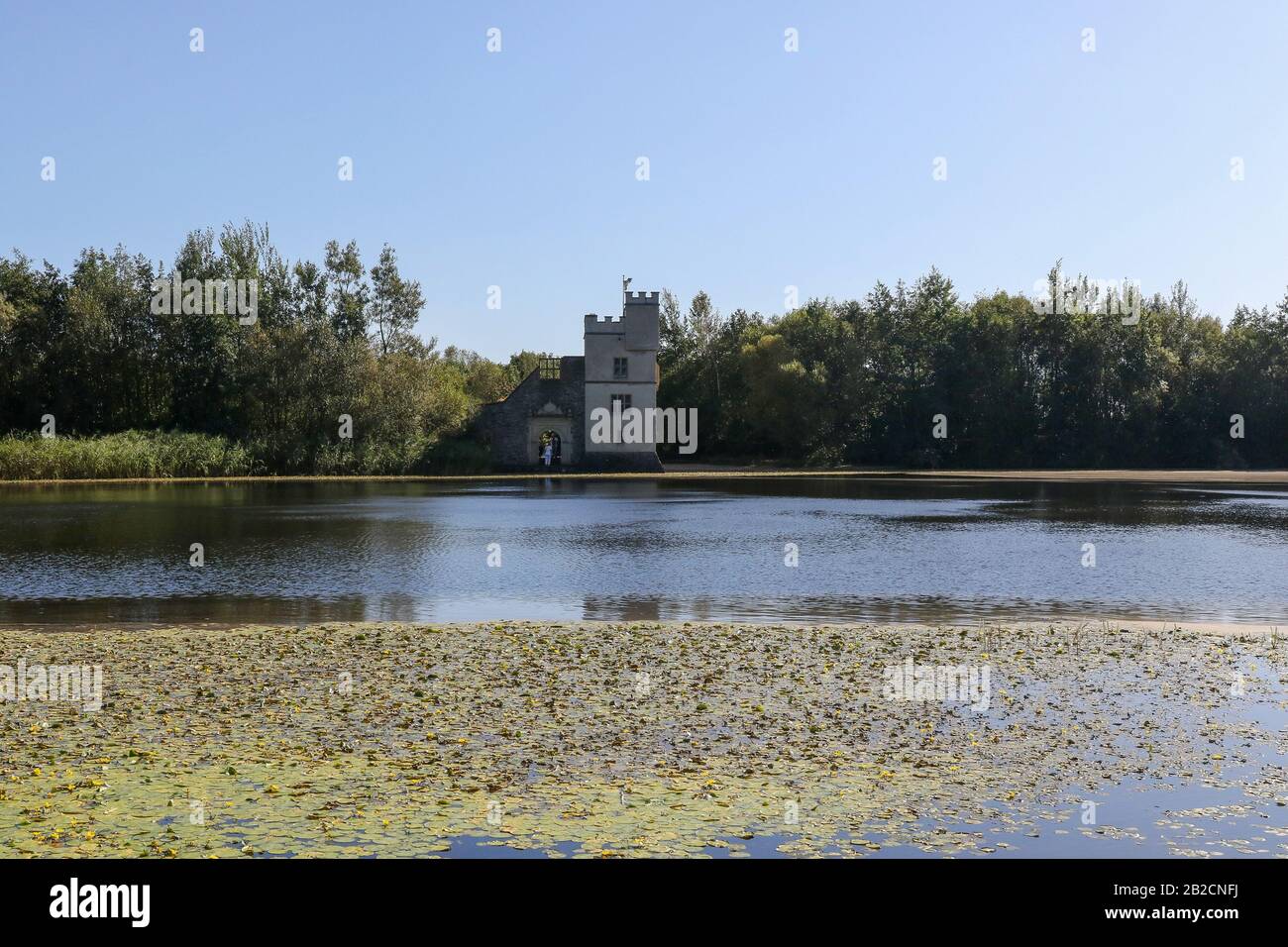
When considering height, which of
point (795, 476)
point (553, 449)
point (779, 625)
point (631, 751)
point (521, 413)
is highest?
point (521, 413)

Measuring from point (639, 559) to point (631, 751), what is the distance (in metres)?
17.2

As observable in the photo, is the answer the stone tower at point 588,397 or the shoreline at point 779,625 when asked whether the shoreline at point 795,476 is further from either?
the shoreline at point 779,625

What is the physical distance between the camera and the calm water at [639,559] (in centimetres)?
1847

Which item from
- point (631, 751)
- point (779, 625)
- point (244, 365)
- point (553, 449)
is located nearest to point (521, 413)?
point (553, 449)

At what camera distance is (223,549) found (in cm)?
2717

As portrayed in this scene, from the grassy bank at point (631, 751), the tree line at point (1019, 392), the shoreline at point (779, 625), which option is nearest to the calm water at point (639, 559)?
the shoreline at point (779, 625)

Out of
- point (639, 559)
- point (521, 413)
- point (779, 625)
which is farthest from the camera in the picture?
point (521, 413)

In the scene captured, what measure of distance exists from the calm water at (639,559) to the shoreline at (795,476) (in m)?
16.3

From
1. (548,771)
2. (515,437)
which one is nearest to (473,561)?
(548,771)

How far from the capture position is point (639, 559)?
26.3 m

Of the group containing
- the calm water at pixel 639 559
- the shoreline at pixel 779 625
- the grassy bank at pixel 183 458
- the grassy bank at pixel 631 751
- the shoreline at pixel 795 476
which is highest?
the grassy bank at pixel 183 458

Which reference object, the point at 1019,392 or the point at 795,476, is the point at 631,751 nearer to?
the point at 795,476

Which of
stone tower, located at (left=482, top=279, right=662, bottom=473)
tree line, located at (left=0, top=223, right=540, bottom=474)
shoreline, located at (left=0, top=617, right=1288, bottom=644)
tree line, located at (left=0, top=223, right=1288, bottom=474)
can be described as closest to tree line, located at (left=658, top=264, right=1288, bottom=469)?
tree line, located at (left=0, top=223, right=1288, bottom=474)
